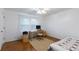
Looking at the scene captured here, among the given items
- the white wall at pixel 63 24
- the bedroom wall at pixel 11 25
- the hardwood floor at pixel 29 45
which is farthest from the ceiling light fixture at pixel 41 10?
the hardwood floor at pixel 29 45

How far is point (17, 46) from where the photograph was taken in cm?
94

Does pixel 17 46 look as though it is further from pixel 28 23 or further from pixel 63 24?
pixel 63 24

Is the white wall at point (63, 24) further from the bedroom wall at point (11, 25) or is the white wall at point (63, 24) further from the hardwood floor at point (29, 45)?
the bedroom wall at point (11, 25)

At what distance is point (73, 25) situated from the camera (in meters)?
0.90

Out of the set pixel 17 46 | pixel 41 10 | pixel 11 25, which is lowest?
pixel 17 46

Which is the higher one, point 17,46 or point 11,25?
point 11,25

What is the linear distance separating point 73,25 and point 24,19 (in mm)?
680

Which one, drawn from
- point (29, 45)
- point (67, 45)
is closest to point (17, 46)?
point (29, 45)

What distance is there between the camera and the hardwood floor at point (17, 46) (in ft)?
2.98

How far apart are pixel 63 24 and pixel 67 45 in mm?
304

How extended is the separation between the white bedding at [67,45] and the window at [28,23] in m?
0.39

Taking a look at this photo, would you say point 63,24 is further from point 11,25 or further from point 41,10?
point 11,25
